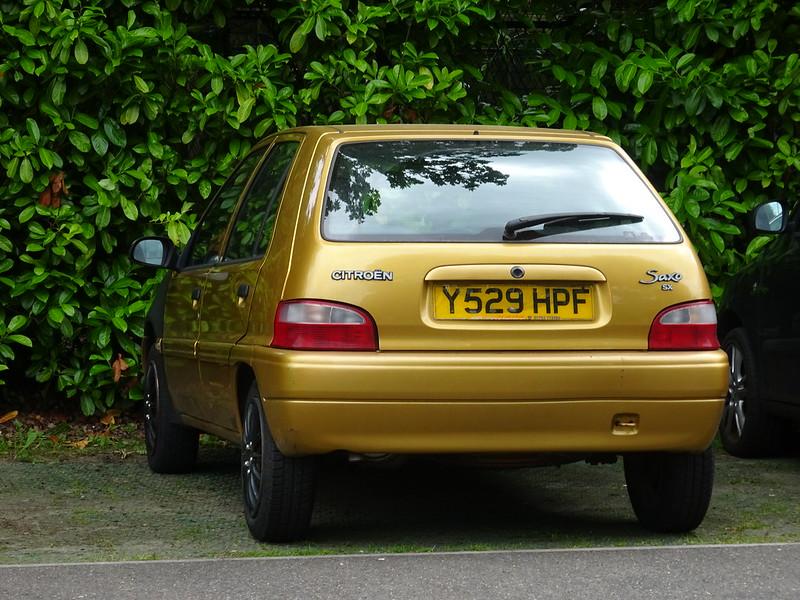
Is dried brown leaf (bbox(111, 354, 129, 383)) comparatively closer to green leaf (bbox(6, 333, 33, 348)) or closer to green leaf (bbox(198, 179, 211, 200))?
green leaf (bbox(6, 333, 33, 348))

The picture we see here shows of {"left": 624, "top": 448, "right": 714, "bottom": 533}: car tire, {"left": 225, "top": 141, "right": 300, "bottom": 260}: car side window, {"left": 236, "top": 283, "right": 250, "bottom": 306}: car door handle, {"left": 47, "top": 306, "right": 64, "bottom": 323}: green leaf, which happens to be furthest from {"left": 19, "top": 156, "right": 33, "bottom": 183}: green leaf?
{"left": 624, "top": 448, "right": 714, "bottom": 533}: car tire

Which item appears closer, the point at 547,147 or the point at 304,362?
the point at 304,362

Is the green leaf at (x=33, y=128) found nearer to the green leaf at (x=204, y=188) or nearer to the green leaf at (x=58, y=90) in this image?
the green leaf at (x=58, y=90)

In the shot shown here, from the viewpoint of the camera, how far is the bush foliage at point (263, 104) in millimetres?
9086

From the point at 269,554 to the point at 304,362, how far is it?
0.76m

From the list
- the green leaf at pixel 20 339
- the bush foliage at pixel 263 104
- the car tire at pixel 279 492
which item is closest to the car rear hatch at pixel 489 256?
the car tire at pixel 279 492

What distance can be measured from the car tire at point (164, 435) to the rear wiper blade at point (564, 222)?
104 inches

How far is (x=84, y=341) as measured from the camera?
9617mm

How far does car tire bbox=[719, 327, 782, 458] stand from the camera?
845 centimetres

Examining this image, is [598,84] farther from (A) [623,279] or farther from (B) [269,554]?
(B) [269,554]

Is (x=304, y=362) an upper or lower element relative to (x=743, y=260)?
upper

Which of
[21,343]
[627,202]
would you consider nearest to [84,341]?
[21,343]

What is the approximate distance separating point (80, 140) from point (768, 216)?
12.7 feet

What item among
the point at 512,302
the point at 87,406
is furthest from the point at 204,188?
the point at 512,302
